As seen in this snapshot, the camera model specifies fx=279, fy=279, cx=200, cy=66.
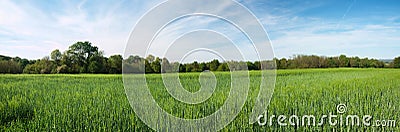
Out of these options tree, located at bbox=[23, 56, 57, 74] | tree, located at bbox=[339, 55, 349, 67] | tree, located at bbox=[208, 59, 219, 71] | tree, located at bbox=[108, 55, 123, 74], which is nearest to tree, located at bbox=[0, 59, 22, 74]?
tree, located at bbox=[23, 56, 57, 74]

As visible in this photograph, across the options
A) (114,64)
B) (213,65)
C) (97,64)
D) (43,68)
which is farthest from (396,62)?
(43,68)

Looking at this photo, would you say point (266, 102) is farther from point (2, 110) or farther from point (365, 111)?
point (2, 110)

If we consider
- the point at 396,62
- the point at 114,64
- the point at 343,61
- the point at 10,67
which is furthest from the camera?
the point at 343,61

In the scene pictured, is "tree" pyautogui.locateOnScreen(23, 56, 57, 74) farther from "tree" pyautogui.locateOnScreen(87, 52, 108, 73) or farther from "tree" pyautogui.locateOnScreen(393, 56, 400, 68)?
"tree" pyautogui.locateOnScreen(393, 56, 400, 68)

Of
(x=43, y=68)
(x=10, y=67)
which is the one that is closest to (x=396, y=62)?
(x=43, y=68)

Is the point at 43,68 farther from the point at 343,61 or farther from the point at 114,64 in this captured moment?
the point at 343,61

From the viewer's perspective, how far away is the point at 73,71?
45.0 ft

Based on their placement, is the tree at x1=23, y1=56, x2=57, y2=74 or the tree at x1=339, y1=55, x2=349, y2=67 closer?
the tree at x1=23, y1=56, x2=57, y2=74

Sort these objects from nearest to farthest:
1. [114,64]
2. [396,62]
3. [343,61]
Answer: [114,64] → [396,62] → [343,61]

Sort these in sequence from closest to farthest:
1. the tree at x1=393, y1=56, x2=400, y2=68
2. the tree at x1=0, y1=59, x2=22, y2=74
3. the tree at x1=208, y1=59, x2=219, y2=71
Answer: the tree at x1=0, y1=59, x2=22, y2=74
the tree at x1=208, y1=59, x2=219, y2=71
the tree at x1=393, y1=56, x2=400, y2=68

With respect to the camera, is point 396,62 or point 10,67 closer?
point 10,67

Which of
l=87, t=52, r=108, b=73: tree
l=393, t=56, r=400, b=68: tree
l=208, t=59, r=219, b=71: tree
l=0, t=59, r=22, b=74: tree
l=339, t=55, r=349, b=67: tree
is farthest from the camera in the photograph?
l=339, t=55, r=349, b=67: tree

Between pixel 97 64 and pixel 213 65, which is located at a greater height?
pixel 97 64

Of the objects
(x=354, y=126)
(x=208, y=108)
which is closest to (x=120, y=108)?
(x=208, y=108)
